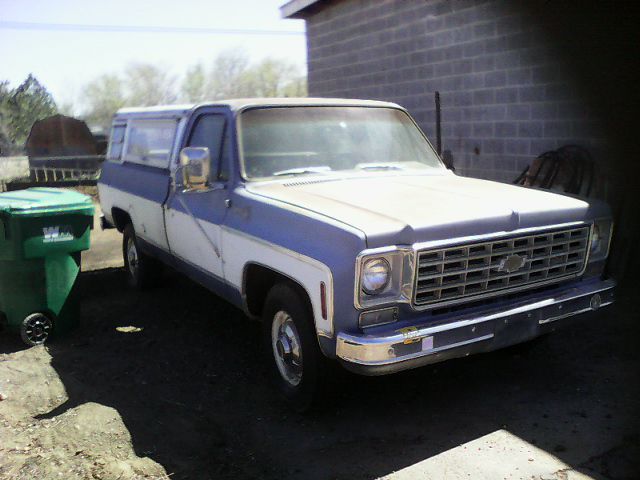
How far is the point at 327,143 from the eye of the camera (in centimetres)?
462

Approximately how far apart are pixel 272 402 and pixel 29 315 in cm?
234

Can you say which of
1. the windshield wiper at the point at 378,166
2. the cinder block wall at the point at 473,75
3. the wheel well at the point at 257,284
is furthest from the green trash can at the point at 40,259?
the cinder block wall at the point at 473,75

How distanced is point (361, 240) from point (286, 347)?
3.71 feet

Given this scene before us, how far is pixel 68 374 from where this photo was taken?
4637mm

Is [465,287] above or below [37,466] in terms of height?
above

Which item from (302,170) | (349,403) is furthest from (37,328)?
(349,403)

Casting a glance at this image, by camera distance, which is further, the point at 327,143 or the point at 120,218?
the point at 120,218

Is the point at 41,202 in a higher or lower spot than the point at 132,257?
higher

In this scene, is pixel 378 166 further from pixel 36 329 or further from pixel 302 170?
pixel 36 329

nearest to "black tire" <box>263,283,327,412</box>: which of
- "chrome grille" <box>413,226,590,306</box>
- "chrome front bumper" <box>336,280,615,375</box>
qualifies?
"chrome front bumper" <box>336,280,615,375</box>

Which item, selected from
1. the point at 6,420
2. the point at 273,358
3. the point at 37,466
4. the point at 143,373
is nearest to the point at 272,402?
the point at 273,358

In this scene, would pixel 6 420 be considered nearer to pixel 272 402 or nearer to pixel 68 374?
pixel 68 374

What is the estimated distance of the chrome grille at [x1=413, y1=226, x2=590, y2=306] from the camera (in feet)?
11.0

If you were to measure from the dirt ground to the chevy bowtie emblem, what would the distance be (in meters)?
0.70
